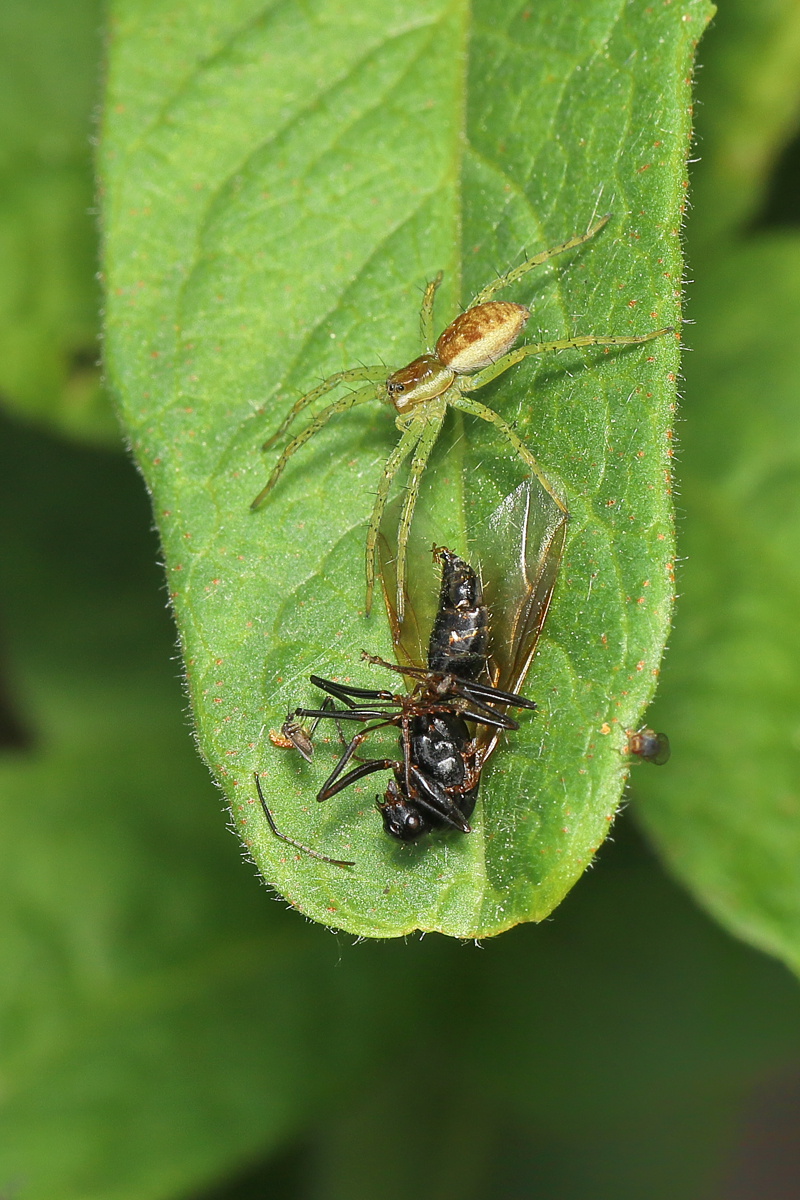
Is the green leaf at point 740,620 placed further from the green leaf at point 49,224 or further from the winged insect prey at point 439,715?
the green leaf at point 49,224

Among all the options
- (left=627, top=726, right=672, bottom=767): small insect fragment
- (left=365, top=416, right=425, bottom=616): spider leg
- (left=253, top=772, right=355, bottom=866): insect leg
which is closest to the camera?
(left=627, top=726, right=672, bottom=767): small insect fragment

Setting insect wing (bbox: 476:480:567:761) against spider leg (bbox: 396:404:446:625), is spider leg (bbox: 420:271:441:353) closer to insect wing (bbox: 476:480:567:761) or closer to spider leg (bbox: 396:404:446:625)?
spider leg (bbox: 396:404:446:625)

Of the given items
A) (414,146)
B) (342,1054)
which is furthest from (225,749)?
(342,1054)

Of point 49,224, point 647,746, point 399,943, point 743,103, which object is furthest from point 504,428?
point 49,224

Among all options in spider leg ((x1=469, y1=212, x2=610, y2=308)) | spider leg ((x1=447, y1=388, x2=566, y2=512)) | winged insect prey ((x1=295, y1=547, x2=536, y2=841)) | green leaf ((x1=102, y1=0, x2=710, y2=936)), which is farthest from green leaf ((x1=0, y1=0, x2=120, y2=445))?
winged insect prey ((x1=295, y1=547, x2=536, y2=841))

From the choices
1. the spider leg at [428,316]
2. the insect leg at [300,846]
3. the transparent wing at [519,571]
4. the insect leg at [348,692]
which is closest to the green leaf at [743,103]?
the spider leg at [428,316]

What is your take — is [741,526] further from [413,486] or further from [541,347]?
[413,486]

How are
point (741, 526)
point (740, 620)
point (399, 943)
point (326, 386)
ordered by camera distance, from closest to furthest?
point (326, 386) < point (740, 620) < point (741, 526) < point (399, 943)
